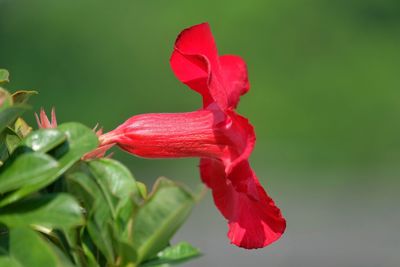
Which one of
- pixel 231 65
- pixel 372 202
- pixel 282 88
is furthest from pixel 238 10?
pixel 231 65

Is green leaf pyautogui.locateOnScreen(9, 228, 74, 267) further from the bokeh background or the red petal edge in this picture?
the bokeh background

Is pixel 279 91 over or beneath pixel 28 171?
beneath

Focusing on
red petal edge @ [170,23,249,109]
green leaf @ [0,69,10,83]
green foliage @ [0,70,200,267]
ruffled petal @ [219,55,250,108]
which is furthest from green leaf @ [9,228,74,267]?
ruffled petal @ [219,55,250,108]

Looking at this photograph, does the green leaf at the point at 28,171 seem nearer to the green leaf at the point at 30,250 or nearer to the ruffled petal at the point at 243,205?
the green leaf at the point at 30,250

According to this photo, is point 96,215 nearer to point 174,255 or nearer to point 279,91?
point 174,255

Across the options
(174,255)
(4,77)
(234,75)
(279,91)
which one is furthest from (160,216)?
(279,91)

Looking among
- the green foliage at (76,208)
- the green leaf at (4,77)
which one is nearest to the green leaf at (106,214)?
the green foliage at (76,208)
